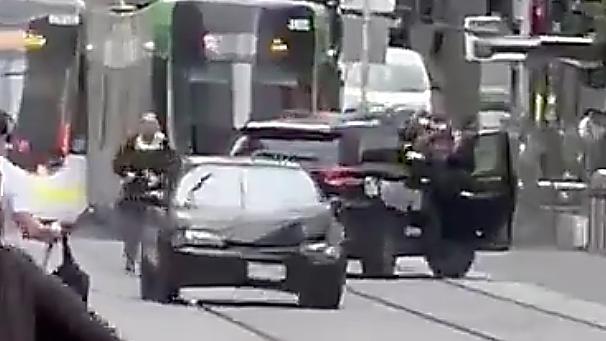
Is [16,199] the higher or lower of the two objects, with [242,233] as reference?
higher

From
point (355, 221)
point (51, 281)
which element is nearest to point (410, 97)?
point (355, 221)

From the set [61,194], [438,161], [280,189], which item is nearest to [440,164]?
[438,161]

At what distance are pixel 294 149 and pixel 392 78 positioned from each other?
0.23 metres

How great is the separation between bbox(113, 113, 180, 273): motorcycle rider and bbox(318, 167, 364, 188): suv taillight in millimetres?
313

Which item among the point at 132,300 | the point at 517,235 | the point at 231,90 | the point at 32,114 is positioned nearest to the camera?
the point at 32,114

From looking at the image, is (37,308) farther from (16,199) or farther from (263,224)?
(263,224)

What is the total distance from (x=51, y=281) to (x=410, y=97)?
6.60ft

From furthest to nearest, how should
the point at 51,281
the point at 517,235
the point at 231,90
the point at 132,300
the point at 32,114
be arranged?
the point at 517,235 → the point at 132,300 → the point at 231,90 → the point at 32,114 → the point at 51,281

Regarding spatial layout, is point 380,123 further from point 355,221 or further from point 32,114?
point 32,114

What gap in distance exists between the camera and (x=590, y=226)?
3268mm

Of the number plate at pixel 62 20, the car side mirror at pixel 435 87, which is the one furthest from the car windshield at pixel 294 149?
the number plate at pixel 62 20

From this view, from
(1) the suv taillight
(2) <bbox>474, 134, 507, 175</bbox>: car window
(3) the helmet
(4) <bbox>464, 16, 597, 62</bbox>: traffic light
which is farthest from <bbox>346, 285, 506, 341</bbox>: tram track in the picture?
(3) the helmet

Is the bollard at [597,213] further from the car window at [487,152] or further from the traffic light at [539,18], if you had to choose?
the traffic light at [539,18]

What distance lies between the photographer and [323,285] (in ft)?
9.93
